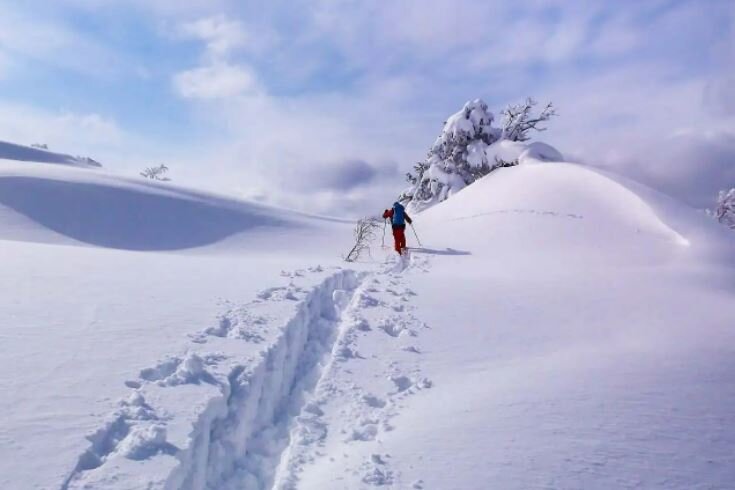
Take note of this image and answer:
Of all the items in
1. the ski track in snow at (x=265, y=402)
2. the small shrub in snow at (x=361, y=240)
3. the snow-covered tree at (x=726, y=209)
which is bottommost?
the ski track in snow at (x=265, y=402)

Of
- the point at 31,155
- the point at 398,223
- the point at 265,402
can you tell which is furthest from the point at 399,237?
the point at 31,155

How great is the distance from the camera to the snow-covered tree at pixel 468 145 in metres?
31.3

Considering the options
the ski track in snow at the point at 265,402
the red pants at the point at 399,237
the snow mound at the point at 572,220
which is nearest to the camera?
the ski track in snow at the point at 265,402

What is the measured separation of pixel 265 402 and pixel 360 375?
3.62 feet

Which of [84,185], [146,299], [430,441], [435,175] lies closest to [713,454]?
[430,441]

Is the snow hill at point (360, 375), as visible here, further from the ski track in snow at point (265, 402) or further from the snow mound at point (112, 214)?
the snow mound at point (112, 214)

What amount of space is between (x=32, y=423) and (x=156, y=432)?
0.77 metres

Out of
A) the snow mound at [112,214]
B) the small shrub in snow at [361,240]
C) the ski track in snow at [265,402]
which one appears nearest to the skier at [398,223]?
the small shrub in snow at [361,240]

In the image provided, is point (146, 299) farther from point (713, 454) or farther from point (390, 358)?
point (713, 454)

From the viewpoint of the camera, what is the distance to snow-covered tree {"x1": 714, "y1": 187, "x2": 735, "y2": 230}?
33978 millimetres

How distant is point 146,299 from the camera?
6.81m

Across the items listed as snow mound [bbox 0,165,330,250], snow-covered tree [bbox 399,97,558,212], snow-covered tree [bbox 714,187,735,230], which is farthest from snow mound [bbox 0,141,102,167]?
snow-covered tree [bbox 714,187,735,230]

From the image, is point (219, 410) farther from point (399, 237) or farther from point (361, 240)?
point (361, 240)

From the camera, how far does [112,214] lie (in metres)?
18.2
